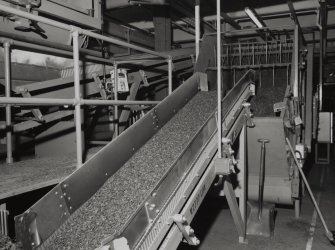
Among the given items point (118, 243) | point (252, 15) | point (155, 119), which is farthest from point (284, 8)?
point (118, 243)

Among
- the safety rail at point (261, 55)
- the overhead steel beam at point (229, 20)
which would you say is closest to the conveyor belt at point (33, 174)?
the safety rail at point (261, 55)

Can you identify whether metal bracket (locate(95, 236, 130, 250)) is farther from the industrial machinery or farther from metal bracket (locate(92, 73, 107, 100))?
metal bracket (locate(92, 73, 107, 100))

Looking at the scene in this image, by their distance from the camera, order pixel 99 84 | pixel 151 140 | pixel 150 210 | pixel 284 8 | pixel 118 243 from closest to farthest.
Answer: pixel 118 243
pixel 150 210
pixel 151 140
pixel 99 84
pixel 284 8

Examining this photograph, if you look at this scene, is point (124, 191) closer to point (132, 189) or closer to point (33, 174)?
point (132, 189)

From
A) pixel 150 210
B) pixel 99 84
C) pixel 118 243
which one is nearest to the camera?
pixel 118 243

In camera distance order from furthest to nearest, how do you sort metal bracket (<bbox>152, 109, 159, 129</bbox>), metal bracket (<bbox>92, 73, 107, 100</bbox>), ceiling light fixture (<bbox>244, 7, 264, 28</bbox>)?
ceiling light fixture (<bbox>244, 7, 264, 28</bbox>)
metal bracket (<bbox>92, 73, 107, 100</bbox>)
metal bracket (<bbox>152, 109, 159, 129</bbox>)

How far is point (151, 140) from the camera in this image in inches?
99.1

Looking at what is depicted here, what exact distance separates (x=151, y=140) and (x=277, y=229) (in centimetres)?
235

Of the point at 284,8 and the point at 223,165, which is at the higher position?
the point at 284,8

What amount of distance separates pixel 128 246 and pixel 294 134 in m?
3.20

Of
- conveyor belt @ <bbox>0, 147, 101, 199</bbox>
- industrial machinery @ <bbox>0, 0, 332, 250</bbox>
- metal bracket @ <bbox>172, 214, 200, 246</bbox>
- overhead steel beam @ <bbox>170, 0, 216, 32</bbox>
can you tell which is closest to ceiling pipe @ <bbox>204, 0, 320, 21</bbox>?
overhead steel beam @ <bbox>170, 0, 216, 32</bbox>

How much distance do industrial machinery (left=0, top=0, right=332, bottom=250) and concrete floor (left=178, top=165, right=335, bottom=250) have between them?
181 millimetres

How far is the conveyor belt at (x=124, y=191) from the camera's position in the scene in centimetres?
161

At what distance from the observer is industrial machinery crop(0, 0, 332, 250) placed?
1637mm
